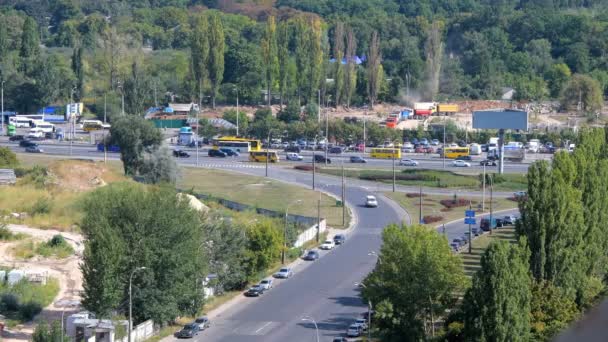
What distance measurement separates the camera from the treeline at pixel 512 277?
20.1 metres

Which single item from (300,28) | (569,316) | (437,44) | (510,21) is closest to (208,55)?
(300,28)

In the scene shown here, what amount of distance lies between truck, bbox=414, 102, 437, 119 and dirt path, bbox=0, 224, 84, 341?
48.5m

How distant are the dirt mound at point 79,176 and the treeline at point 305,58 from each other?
2824 cm

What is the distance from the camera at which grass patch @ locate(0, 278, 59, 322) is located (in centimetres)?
2505

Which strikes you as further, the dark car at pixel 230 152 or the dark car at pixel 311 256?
the dark car at pixel 230 152

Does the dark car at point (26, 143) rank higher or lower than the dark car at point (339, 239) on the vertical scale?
higher

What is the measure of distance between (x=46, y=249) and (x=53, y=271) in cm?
274

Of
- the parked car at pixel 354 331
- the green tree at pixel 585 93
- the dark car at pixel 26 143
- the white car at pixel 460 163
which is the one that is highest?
the green tree at pixel 585 93

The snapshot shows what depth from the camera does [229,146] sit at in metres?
69.0

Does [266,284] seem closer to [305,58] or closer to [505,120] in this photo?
[505,120]

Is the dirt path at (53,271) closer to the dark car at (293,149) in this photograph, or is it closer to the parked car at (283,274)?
the parked car at (283,274)

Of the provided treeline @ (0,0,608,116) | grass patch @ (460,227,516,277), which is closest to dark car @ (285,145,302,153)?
treeline @ (0,0,608,116)

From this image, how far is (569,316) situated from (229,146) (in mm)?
48602

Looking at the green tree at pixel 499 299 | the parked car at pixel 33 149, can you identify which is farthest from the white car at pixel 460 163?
the green tree at pixel 499 299
